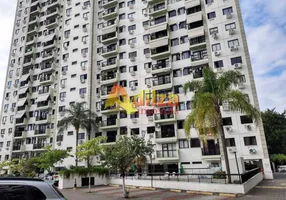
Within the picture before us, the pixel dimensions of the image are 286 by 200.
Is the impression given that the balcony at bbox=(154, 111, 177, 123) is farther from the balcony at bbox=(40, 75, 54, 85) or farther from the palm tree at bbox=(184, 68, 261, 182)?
the balcony at bbox=(40, 75, 54, 85)

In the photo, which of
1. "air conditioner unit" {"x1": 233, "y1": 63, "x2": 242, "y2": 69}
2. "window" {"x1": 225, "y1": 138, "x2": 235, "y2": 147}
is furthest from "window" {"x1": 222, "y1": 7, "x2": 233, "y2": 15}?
"window" {"x1": 225, "y1": 138, "x2": 235, "y2": 147}

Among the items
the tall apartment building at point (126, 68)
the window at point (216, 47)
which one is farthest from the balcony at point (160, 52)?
the window at point (216, 47)

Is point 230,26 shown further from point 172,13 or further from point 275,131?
point 275,131

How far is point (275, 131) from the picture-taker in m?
45.4

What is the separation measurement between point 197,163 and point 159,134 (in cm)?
687

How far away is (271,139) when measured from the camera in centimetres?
4553

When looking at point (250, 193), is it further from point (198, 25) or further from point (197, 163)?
point (198, 25)

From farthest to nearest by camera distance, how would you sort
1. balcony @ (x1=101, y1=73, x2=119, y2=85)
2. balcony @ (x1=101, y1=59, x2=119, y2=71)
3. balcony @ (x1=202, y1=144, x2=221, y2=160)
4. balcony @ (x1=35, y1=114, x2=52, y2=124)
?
balcony @ (x1=35, y1=114, x2=52, y2=124) < balcony @ (x1=101, y1=59, x2=119, y2=71) < balcony @ (x1=101, y1=73, x2=119, y2=85) < balcony @ (x1=202, y1=144, x2=221, y2=160)

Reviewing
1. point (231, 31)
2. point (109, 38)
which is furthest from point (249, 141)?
point (109, 38)

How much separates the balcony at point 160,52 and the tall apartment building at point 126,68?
18cm

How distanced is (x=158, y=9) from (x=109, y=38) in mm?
10879

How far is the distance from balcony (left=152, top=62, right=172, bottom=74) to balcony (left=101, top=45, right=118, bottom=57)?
8.86 m

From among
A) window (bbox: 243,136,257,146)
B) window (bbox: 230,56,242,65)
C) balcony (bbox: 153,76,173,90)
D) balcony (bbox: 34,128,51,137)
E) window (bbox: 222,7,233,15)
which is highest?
window (bbox: 222,7,233,15)

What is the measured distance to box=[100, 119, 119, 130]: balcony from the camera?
36425mm
